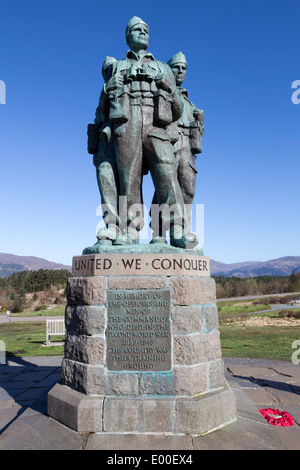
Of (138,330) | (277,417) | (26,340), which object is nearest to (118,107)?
(138,330)

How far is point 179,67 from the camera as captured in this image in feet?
16.4

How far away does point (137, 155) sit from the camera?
4129 millimetres

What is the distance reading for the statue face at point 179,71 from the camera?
5.00m

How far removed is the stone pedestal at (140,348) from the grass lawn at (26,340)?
515 centimetres

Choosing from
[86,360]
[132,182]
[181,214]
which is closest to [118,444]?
[86,360]

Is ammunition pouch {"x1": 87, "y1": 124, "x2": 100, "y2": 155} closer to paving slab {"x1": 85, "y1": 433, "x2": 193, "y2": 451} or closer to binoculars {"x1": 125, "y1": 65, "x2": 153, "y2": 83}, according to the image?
binoculars {"x1": 125, "y1": 65, "x2": 153, "y2": 83}

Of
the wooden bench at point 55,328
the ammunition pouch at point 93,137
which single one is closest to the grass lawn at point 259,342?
the wooden bench at point 55,328

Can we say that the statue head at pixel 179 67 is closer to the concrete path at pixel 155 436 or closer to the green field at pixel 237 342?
the concrete path at pixel 155 436

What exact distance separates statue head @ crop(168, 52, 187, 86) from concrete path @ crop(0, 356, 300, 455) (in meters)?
4.25

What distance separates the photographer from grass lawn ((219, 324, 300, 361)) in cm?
785

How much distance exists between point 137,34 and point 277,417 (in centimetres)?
472

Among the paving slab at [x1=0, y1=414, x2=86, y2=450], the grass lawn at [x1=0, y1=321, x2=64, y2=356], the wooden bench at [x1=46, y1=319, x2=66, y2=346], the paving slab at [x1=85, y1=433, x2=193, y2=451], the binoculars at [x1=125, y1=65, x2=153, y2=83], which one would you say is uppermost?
the binoculars at [x1=125, y1=65, x2=153, y2=83]

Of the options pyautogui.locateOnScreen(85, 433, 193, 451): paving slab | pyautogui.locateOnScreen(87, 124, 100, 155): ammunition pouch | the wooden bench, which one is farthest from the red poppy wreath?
the wooden bench
